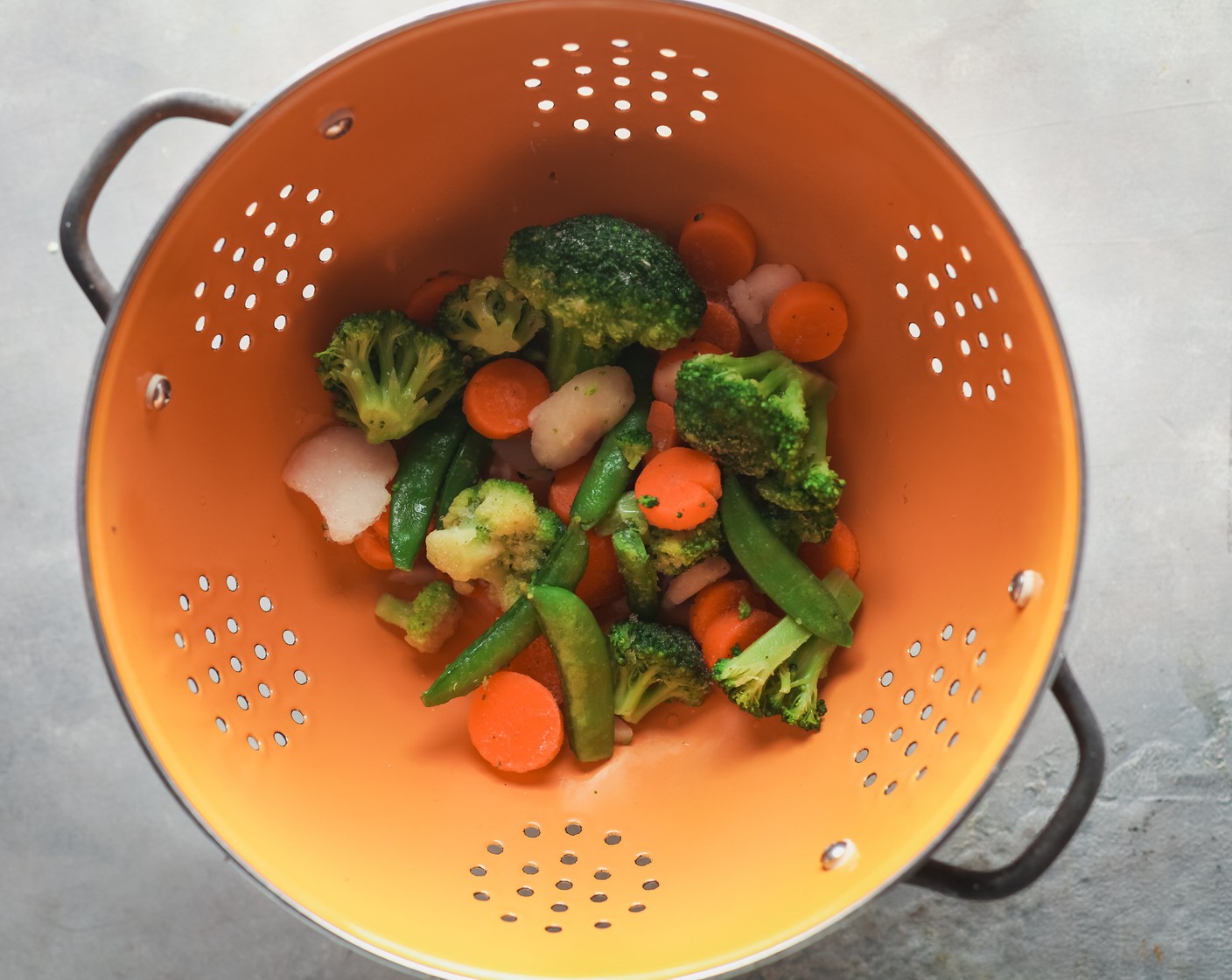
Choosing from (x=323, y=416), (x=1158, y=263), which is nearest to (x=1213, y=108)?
(x=1158, y=263)

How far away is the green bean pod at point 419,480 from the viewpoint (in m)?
1.62

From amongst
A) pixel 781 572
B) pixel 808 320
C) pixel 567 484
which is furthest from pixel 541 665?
pixel 808 320

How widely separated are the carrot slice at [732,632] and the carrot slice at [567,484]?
0.99 ft

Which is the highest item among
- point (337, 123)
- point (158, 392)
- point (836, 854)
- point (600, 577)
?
point (337, 123)

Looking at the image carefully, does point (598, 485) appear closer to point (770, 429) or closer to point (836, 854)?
point (770, 429)

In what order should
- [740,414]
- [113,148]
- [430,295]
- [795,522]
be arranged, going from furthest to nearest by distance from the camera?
1. [430,295]
2. [795,522]
3. [740,414]
4. [113,148]

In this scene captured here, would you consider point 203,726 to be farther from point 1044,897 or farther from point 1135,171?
point 1135,171

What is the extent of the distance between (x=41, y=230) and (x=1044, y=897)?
216cm

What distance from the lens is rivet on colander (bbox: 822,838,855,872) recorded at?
1.35 metres

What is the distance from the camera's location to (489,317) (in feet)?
5.19

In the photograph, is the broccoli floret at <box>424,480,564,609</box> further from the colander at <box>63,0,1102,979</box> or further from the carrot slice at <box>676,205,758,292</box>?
the carrot slice at <box>676,205,758,292</box>

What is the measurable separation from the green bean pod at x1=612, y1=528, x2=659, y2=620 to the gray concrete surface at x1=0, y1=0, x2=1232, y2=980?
720 millimetres

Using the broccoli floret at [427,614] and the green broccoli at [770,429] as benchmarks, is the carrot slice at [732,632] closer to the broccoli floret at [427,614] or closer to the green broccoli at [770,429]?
the green broccoli at [770,429]

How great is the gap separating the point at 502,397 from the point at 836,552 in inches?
22.9
